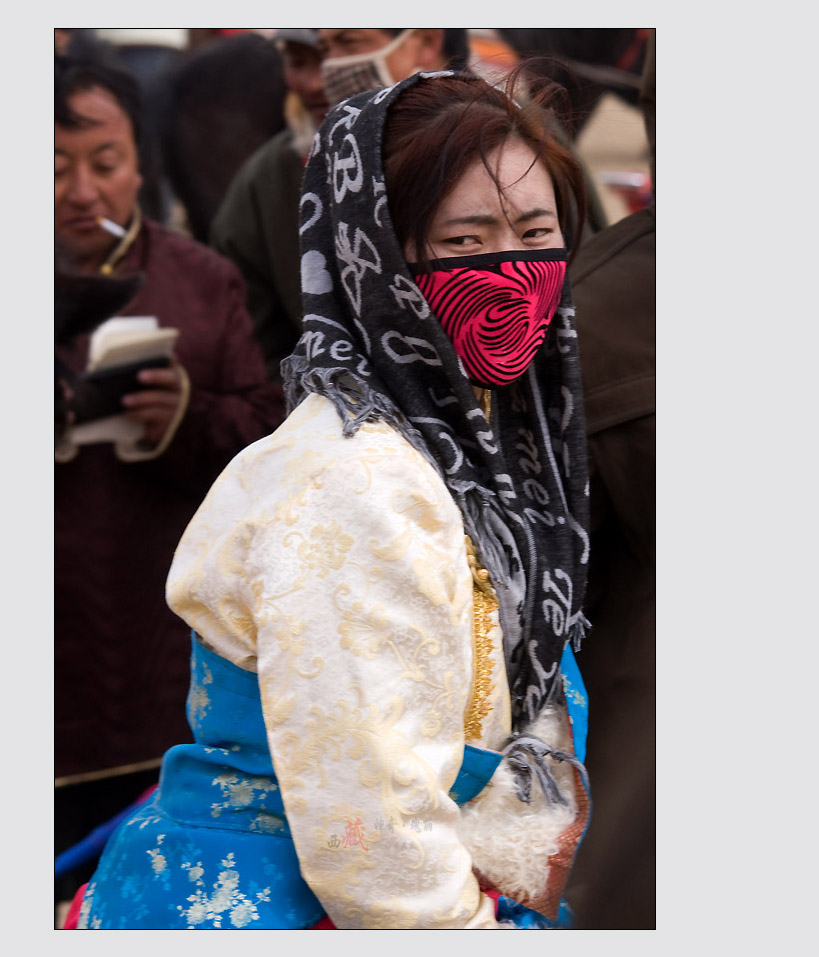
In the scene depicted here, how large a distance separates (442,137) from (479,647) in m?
0.70

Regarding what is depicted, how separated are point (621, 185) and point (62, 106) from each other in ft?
4.51

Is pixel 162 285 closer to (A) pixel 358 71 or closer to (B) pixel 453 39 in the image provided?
(A) pixel 358 71

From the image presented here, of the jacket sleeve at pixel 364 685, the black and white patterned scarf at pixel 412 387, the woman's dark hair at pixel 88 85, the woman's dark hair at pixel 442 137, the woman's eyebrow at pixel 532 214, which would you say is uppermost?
Result: the woman's dark hair at pixel 88 85

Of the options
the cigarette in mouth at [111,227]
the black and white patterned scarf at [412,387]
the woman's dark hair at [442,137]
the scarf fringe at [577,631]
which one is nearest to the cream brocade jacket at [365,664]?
the black and white patterned scarf at [412,387]

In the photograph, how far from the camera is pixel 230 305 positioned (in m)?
3.22

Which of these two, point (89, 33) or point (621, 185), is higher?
point (89, 33)

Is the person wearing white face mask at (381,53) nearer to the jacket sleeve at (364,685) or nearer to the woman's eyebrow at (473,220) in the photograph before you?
the woman's eyebrow at (473,220)

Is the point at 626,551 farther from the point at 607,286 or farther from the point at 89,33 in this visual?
the point at 89,33

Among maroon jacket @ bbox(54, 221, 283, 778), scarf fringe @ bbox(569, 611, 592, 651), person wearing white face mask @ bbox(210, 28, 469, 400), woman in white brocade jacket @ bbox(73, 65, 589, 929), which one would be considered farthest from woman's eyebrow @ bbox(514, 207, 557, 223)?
maroon jacket @ bbox(54, 221, 283, 778)

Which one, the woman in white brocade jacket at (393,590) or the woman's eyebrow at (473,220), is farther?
the woman's eyebrow at (473,220)

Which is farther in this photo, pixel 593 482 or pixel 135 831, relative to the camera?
pixel 593 482

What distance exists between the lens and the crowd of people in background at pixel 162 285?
2.96 m

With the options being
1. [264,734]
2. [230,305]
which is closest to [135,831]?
[264,734]

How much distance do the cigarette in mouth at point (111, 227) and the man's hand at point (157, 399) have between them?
0.36 m
